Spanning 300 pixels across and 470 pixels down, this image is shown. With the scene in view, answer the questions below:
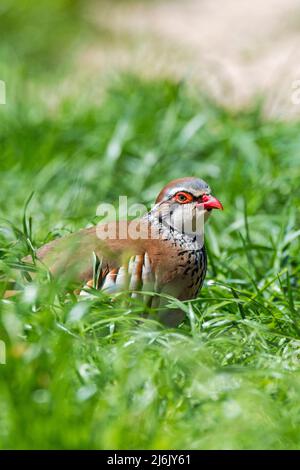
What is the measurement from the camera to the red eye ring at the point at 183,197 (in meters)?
4.17

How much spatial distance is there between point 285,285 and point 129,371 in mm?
1500

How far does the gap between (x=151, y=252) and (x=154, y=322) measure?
21.7 inches

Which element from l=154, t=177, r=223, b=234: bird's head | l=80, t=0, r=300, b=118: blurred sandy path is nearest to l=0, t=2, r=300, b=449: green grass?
l=154, t=177, r=223, b=234: bird's head

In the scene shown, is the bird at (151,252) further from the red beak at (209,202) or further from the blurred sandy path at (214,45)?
the blurred sandy path at (214,45)

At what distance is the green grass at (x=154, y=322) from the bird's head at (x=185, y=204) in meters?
0.31

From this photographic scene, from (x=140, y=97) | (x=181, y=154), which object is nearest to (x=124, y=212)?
(x=181, y=154)

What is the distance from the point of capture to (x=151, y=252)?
3.94 meters

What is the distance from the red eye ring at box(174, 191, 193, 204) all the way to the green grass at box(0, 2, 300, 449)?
1.26 feet

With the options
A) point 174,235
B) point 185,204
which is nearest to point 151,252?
point 174,235

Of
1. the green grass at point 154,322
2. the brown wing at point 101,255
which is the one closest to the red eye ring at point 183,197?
the brown wing at point 101,255

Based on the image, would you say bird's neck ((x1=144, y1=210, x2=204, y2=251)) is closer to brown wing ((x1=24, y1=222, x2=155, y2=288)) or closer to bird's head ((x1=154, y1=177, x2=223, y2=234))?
bird's head ((x1=154, y1=177, x2=223, y2=234))

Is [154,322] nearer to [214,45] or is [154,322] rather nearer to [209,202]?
[209,202]

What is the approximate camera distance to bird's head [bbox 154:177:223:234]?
4.16 meters
